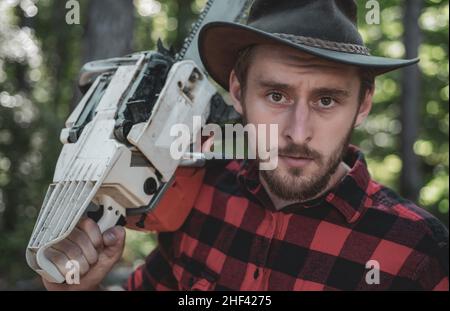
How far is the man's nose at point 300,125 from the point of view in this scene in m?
1.56

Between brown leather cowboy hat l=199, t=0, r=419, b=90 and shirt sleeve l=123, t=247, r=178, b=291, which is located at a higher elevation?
brown leather cowboy hat l=199, t=0, r=419, b=90

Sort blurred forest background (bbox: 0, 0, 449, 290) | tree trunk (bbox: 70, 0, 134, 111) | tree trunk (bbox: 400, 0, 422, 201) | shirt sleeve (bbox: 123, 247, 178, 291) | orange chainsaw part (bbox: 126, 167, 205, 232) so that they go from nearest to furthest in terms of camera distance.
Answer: orange chainsaw part (bbox: 126, 167, 205, 232), shirt sleeve (bbox: 123, 247, 178, 291), tree trunk (bbox: 70, 0, 134, 111), blurred forest background (bbox: 0, 0, 449, 290), tree trunk (bbox: 400, 0, 422, 201)

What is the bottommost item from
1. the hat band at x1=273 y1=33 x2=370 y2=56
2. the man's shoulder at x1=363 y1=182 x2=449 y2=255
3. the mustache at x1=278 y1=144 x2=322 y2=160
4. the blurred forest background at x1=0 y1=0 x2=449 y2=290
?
the blurred forest background at x1=0 y1=0 x2=449 y2=290

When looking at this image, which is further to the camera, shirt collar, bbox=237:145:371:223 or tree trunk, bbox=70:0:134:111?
tree trunk, bbox=70:0:134:111

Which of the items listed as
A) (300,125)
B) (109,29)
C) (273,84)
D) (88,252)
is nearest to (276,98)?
(273,84)

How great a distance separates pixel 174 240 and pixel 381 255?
0.84 m

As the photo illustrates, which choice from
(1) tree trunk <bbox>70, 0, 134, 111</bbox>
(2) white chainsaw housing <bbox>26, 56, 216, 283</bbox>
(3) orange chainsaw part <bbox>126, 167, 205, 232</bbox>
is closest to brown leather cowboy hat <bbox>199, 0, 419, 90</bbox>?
(2) white chainsaw housing <bbox>26, 56, 216, 283</bbox>

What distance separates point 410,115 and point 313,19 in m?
4.88

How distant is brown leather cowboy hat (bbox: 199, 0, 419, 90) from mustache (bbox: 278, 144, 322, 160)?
284mm

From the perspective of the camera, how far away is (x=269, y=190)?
1856 millimetres

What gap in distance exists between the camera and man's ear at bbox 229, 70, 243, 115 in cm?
190

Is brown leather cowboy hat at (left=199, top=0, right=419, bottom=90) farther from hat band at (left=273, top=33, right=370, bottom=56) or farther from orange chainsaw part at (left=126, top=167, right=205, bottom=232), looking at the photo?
orange chainsaw part at (left=126, top=167, right=205, bottom=232)

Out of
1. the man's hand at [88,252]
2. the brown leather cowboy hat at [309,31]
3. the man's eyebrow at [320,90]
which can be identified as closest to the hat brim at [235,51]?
the brown leather cowboy hat at [309,31]
